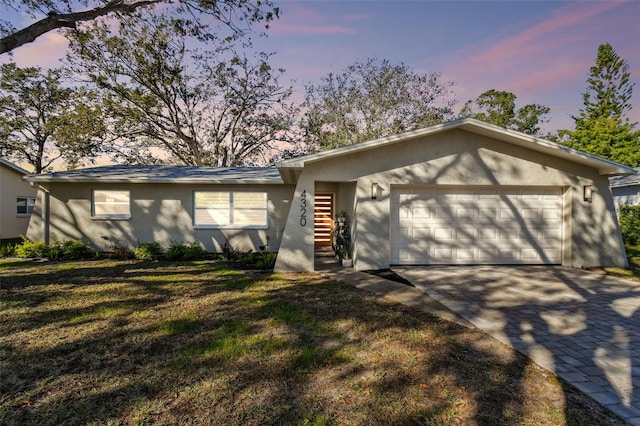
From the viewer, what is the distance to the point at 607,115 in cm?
2667

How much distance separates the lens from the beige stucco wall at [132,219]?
444 inches

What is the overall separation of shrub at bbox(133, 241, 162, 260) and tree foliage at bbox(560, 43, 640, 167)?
3013 centimetres

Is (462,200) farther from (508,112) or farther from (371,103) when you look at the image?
(508,112)

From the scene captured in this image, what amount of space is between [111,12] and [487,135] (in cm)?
1082

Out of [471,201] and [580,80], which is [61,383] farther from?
[580,80]

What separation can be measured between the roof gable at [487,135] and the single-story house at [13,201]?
548 inches

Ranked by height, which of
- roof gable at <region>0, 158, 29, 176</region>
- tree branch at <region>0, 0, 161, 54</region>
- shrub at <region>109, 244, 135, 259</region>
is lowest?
shrub at <region>109, 244, 135, 259</region>

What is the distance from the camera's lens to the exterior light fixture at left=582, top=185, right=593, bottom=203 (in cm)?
860

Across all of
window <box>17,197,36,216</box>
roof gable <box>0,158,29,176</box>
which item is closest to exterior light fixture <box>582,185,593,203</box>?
roof gable <box>0,158,29,176</box>

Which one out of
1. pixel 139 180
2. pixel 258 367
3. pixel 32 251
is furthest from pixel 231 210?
pixel 258 367

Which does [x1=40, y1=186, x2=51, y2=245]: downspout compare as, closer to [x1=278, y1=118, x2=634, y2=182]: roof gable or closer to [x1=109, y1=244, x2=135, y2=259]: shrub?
[x1=109, y1=244, x2=135, y2=259]: shrub

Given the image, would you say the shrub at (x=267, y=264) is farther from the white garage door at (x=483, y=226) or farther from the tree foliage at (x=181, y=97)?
the tree foliage at (x=181, y=97)

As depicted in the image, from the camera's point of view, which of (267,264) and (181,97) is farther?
(181,97)

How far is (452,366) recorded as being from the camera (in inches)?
134
